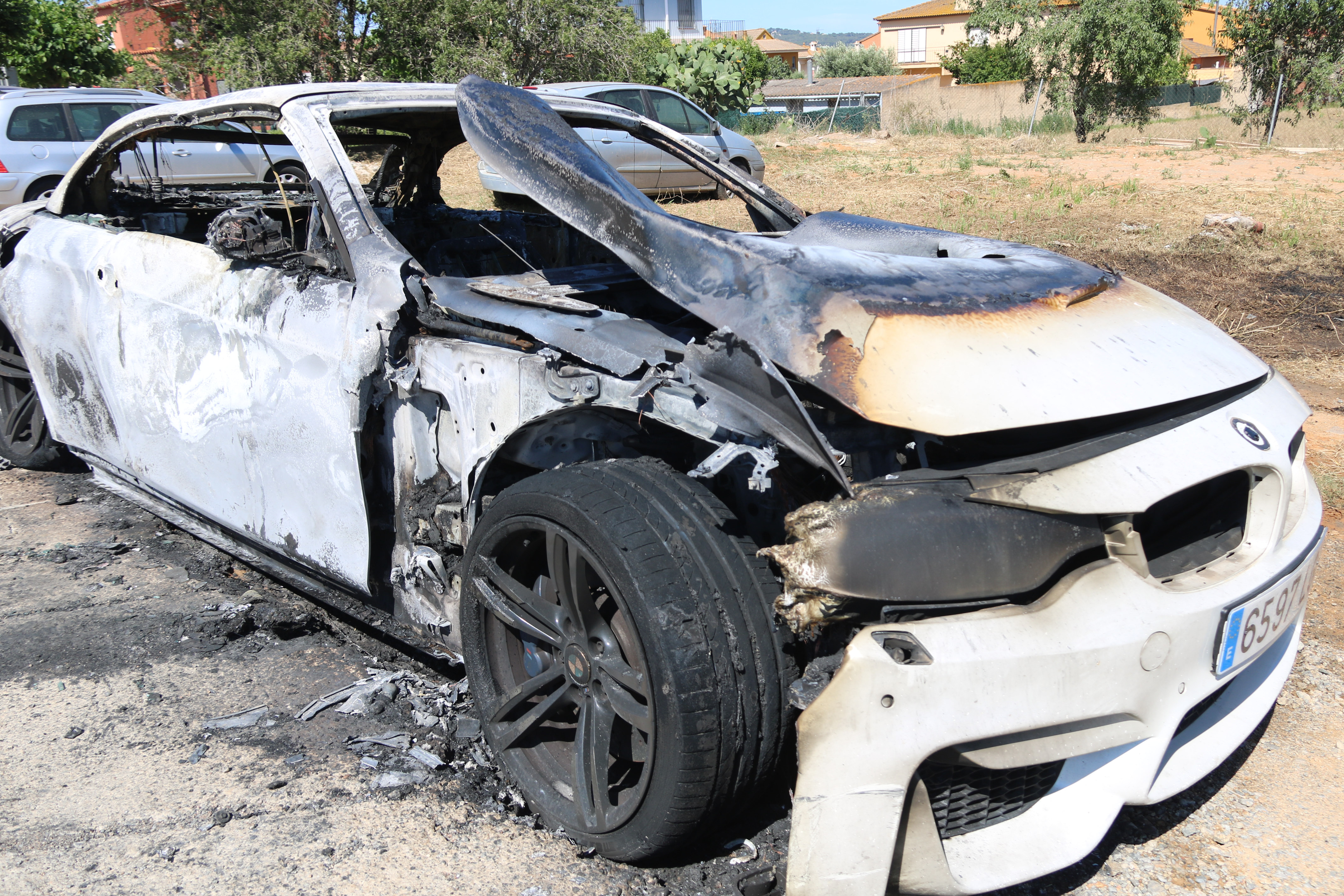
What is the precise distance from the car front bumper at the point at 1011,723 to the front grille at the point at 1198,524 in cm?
13

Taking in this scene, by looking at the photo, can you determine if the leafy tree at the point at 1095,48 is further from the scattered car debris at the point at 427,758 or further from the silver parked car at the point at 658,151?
the scattered car debris at the point at 427,758

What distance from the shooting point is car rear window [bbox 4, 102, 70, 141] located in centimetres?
1019

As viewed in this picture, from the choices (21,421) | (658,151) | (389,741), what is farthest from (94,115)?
(389,741)

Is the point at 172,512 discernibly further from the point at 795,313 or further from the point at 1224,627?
the point at 1224,627

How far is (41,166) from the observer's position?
10.3m

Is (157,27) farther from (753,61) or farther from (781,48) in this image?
(781,48)

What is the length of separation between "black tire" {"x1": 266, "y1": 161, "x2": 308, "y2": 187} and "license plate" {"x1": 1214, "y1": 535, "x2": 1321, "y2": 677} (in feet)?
12.3

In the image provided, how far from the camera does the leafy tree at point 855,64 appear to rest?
199 ft

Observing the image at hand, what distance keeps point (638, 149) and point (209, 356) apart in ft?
27.3

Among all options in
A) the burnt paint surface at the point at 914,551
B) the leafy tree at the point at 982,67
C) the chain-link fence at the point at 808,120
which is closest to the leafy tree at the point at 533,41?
the chain-link fence at the point at 808,120

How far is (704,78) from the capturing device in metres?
27.4

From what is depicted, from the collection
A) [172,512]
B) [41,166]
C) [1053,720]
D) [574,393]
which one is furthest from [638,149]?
[1053,720]

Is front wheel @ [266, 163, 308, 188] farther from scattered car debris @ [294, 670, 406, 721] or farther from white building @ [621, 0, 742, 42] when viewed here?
white building @ [621, 0, 742, 42]

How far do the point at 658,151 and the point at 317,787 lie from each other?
779 cm
